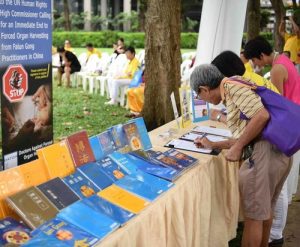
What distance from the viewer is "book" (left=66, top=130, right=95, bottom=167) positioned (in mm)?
2037

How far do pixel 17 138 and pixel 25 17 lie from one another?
0.67 metres

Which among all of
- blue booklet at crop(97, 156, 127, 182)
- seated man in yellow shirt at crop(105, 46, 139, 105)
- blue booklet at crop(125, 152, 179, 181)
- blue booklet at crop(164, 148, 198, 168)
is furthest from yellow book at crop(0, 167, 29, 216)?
seated man in yellow shirt at crop(105, 46, 139, 105)

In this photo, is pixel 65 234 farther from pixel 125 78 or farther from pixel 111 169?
pixel 125 78

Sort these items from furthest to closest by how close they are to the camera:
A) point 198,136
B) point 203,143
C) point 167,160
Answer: point 198,136 < point 203,143 < point 167,160

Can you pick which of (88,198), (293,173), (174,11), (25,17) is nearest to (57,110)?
(174,11)

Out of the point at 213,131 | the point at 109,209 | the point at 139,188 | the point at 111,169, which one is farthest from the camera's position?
the point at 213,131

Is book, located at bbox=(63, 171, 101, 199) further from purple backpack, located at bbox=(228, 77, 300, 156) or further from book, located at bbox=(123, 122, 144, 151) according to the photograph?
purple backpack, located at bbox=(228, 77, 300, 156)

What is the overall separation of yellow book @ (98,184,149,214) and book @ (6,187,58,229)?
0.25m

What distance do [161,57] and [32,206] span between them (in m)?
3.11

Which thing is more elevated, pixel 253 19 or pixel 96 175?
pixel 253 19

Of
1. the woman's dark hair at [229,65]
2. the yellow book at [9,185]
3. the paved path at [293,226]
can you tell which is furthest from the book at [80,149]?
the paved path at [293,226]

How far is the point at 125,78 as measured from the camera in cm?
877

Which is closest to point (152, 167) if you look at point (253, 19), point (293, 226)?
point (293, 226)

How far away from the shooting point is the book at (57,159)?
1897mm
